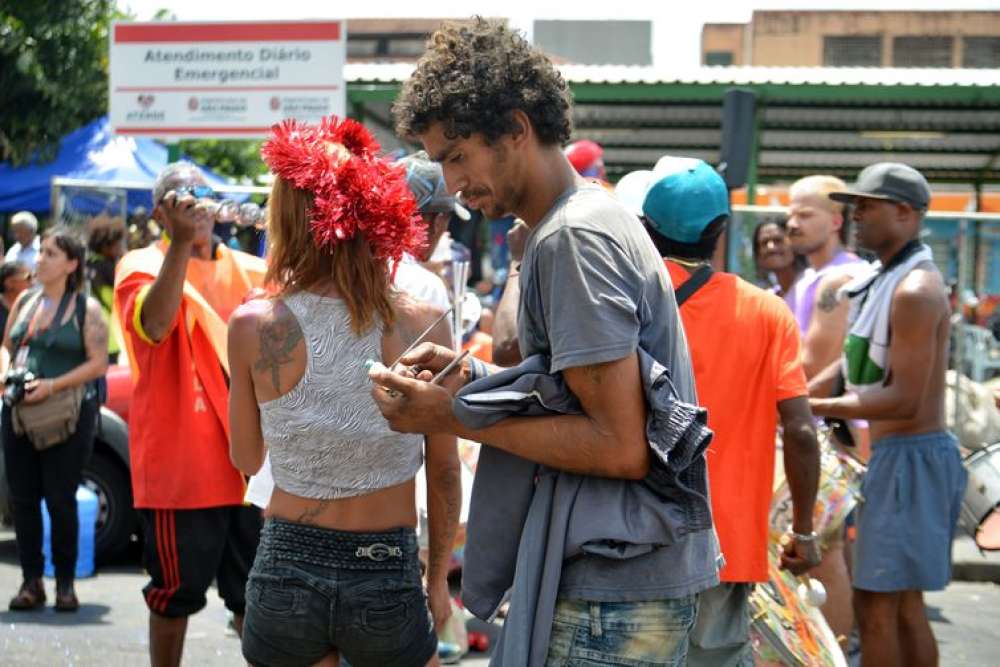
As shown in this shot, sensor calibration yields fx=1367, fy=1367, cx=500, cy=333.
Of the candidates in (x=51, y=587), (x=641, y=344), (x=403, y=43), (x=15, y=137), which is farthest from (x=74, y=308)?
(x=403, y=43)

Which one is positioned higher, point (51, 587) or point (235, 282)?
point (235, 282)

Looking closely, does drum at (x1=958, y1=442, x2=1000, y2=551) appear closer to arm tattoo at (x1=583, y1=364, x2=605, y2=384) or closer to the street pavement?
the street pavement

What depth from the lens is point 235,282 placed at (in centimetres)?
548

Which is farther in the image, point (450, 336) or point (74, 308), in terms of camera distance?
point (74, 308)

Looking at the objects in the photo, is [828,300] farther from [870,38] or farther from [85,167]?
[870,38]

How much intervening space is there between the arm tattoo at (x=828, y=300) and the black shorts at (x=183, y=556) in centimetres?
289

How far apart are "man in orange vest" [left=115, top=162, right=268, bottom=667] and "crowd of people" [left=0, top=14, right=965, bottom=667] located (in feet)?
0.04

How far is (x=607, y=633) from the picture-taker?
2.53m

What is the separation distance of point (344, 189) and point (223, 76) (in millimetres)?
9764

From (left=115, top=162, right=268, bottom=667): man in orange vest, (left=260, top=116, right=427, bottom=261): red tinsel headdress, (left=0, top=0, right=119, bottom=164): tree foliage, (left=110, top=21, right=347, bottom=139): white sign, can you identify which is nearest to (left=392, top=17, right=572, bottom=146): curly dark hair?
(left=260, top=116, right=427, bottom=261): red tinsel headdress

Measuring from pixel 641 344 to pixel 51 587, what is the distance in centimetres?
605

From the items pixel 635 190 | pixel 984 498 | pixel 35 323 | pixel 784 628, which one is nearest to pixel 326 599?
pixel 635 190

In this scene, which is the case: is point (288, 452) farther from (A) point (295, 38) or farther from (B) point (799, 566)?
(A) point (295, 38)

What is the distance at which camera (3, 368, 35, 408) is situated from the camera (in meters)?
6.93
